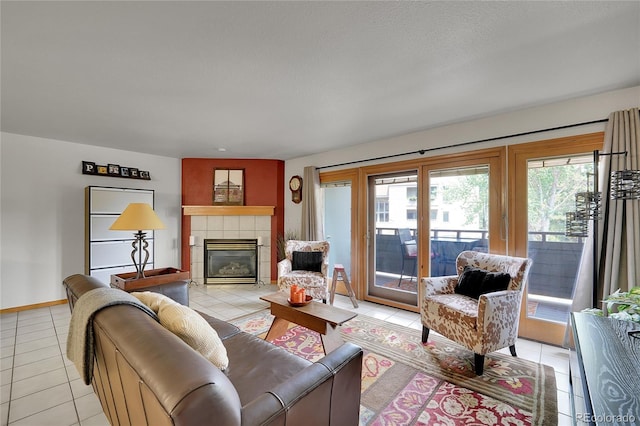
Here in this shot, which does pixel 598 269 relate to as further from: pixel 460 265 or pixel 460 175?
pixel 460 175

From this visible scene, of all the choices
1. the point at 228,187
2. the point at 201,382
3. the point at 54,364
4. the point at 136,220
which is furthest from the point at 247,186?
the point at 201,382

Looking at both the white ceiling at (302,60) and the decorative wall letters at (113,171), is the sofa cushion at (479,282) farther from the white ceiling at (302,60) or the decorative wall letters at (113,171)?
the decorative wall letters at (113,171)

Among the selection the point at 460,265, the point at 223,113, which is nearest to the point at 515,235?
the point at 460,265

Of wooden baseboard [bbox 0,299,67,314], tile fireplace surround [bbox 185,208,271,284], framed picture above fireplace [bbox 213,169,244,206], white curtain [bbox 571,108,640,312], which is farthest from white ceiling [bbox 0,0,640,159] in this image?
wooden baseboard [bbox 0,299,67,314]

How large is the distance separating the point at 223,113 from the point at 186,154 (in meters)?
2.33

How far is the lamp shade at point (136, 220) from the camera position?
8.82ft

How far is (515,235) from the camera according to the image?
2.96 metres

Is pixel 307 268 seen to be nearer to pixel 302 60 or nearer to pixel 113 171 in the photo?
pixel 302 60

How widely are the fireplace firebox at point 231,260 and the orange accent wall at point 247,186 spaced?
0.34 meters

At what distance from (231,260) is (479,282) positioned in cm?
417

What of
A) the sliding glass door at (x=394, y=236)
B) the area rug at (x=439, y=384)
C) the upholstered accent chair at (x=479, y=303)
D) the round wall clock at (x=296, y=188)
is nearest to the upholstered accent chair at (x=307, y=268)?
the sliding glass door at (x=394, y=236)

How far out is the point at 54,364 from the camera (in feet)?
7.91

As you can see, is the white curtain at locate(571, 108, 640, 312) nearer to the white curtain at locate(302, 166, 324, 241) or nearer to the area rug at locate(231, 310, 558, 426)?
the area rug at locate(231, 310, 558, 426)

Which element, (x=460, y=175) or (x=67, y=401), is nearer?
(x=67, y=401)
